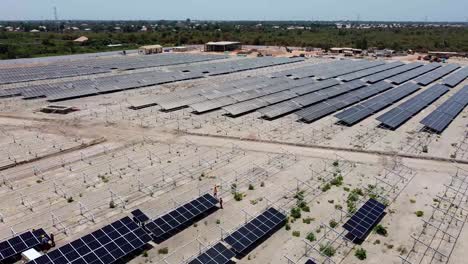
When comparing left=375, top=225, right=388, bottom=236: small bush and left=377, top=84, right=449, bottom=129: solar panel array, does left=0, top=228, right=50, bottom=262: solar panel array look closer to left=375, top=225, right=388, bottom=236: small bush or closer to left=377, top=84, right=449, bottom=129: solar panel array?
left=375, top=225, right=388, bottom=236: small bush

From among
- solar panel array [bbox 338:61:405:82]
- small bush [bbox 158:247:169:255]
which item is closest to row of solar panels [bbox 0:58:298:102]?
solar panel array [bbox 338:61:405:82]

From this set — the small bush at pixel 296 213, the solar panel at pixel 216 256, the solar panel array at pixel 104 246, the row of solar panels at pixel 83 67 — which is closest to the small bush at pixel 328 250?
the small bush at pixel 296 213

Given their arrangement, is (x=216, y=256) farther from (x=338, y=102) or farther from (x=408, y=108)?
(x=408, y=108)

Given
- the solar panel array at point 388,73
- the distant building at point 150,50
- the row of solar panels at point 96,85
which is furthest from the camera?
the distant building at point 150,50

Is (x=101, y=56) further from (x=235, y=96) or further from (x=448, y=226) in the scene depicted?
(x=448, y=226)

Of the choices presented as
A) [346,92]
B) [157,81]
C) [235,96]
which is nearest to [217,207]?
[235,96]

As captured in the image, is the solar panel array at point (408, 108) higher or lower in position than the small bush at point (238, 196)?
higher

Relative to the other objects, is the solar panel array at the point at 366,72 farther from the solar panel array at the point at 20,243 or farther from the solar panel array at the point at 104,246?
the solar panel array at the point at 20,243

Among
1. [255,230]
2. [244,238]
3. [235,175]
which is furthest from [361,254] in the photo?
[235,175]
